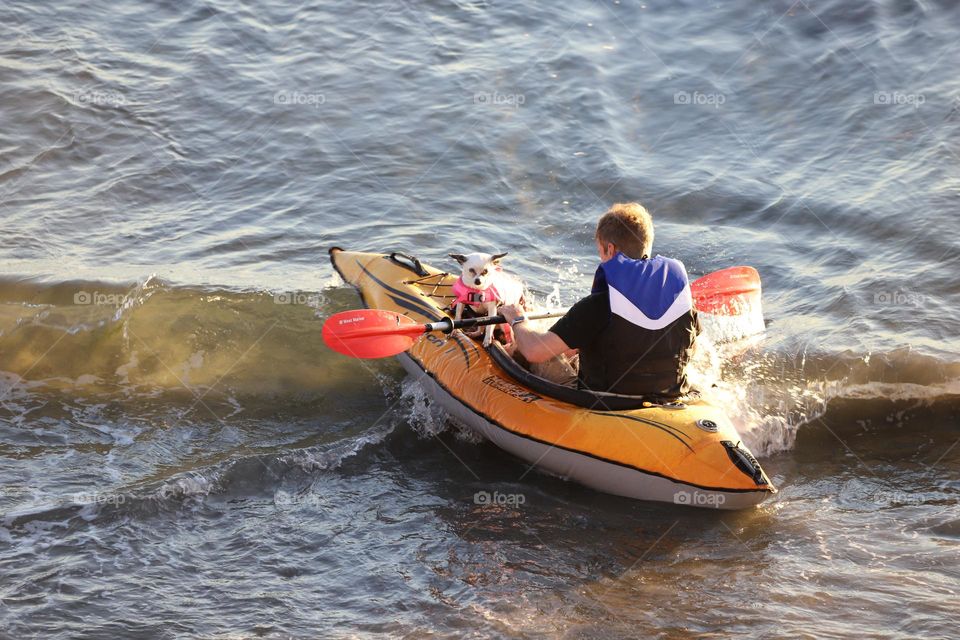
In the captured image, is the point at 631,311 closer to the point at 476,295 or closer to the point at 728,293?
the point at 476,295

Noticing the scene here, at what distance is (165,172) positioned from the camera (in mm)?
9711

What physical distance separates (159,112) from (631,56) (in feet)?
18.3

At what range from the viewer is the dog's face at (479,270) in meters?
5.67

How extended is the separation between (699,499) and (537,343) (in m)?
1.12

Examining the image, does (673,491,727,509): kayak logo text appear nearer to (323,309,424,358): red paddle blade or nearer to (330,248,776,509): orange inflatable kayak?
(330,248,776,509): orange inflatable kayak

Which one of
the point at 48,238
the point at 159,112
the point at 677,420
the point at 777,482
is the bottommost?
the point at 777,482

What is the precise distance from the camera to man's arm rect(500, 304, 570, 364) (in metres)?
5.00

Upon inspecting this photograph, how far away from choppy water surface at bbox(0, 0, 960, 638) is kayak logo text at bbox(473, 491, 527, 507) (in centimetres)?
4

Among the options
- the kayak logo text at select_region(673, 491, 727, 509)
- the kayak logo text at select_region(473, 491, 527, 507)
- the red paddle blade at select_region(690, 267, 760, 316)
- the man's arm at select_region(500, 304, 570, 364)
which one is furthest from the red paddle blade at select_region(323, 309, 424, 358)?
the red paddle blade at select_region(690, 267, 760, 316)

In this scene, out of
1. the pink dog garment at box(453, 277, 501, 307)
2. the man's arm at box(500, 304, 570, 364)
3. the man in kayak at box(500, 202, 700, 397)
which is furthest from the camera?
the pink dog garment at box(453, 277, 501, 307)

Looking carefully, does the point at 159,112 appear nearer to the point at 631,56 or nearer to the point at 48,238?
the point at 48,238

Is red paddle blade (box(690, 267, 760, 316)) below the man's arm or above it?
above

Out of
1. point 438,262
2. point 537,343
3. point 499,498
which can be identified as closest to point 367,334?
point 537,343

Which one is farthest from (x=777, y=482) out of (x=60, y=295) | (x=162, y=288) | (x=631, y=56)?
(x=631, y=56)
